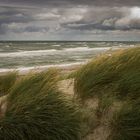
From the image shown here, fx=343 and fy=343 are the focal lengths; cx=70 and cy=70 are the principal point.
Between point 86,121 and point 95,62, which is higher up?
point 95,62

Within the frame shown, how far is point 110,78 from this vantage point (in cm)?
528

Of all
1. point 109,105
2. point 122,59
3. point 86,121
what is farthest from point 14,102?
point 122,59

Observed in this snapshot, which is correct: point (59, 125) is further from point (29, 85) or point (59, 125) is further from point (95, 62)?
point (95, 62)

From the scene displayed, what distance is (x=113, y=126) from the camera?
15.9 feet

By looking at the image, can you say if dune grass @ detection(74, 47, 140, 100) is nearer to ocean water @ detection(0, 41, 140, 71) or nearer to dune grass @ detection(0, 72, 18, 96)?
dune grass @ detection(0, 72, 18, 96)

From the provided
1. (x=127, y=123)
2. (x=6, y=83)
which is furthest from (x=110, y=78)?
(x=6, y=83)

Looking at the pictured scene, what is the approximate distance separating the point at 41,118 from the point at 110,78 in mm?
1256

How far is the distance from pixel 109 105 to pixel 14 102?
4.53ft

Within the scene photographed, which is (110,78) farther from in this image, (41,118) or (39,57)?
(39,57)

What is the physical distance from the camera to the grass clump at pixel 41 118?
4.73 meters

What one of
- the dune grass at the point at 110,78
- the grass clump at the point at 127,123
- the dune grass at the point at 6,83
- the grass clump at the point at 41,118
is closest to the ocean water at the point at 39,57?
the dune grass at the point at 110,78

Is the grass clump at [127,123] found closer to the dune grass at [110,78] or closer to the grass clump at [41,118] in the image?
the dune grass at [110,78]

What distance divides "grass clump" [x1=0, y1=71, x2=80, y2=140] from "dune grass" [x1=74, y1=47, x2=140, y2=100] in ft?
1.45

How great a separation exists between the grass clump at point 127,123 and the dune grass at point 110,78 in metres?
0.29
